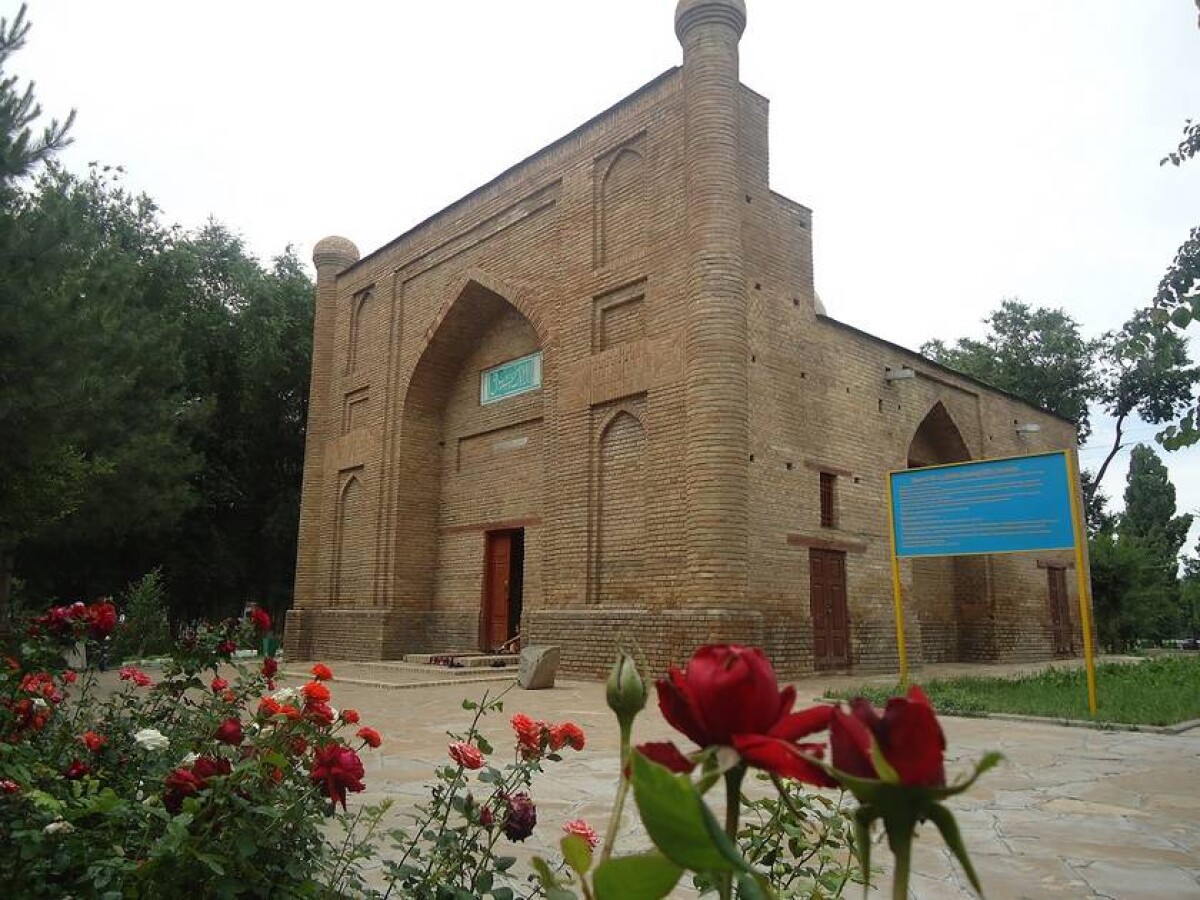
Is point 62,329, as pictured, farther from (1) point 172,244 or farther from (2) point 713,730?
(1) point 172,244

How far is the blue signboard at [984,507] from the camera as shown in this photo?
8.62 m

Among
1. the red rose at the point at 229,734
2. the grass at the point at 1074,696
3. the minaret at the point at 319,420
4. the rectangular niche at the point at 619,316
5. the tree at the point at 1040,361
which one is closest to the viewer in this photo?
the red rose at the point at 229,734

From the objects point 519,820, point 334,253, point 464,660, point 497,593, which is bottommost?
point 464,660

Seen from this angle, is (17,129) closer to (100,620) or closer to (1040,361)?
(100,620)

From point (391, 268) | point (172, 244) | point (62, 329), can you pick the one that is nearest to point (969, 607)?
point (391, 268)

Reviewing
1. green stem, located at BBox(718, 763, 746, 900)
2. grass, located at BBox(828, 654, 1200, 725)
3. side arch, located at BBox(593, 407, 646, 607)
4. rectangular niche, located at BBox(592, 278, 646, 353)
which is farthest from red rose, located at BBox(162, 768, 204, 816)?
rectangular niche, located at BBox(592, 278, 646, 353)

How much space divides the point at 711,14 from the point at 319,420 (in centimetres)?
1125

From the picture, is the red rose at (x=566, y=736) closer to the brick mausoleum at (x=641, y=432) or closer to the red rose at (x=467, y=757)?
the red rose at (x=467, y=757)

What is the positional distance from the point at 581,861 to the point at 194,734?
254cm

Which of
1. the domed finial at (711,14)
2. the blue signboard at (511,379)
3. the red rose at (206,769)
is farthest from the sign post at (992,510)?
the red rose at (206,769)

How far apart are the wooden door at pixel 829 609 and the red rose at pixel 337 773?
10831mm

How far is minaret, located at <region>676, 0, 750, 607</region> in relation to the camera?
1072 centimetres

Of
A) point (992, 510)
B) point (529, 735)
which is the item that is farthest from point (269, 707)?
point (992, 510)

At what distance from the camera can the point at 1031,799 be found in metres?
4.54
